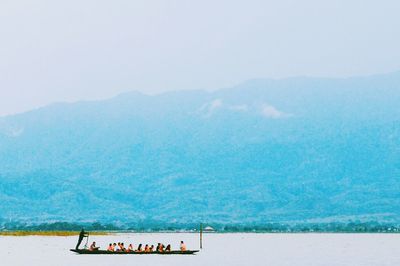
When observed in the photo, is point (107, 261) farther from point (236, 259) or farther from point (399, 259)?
point (399, 259)

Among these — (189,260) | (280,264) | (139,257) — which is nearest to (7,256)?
(139,257)

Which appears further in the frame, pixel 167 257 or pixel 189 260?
pixel 167 257

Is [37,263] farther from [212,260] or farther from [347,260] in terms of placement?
[347,260]

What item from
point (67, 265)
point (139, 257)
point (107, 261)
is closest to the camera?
point (67, 265)

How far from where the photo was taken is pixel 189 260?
120 meters

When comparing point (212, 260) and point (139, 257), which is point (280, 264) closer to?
point (212, 260)

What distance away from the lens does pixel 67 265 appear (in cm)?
10962

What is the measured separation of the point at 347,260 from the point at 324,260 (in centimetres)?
275

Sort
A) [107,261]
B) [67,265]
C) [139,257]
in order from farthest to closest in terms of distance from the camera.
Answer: [139,257], [107,261], [67,265]

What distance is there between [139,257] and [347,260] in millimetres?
26386

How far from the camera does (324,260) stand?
12062 cm

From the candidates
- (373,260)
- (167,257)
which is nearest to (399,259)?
(373,260)

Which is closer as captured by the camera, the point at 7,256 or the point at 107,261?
the point at 107,261

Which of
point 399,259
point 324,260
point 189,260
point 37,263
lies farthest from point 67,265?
point 399,259
